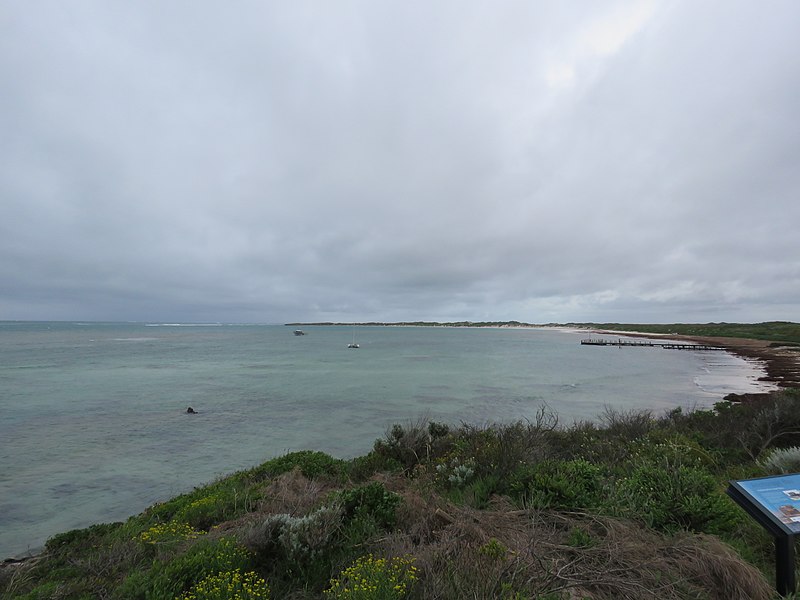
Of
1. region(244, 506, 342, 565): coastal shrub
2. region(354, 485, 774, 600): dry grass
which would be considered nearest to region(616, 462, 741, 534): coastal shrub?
region(354, 485, 774, 600): dry grass

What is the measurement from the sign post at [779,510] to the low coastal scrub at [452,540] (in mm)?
311

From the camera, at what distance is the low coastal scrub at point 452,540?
3.58m

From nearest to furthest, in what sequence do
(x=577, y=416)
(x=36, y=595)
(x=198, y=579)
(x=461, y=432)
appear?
(x=198, y=579), (x=36, y=595), (x=461, y=432), (x=577, y=416)

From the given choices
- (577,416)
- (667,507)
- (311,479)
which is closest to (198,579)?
(311,479)

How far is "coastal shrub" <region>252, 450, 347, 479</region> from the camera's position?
9.23 meters

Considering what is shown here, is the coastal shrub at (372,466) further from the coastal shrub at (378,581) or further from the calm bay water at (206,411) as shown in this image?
the coastal shrub at (378,581)

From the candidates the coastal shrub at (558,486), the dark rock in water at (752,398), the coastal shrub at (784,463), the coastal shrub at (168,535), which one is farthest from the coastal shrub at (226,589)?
the dark rock in water at (752,398)

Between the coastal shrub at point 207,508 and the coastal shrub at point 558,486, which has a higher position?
the coastal shrub at point 558,486

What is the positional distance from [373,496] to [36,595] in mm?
4040

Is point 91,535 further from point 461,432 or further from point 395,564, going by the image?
point 461,432

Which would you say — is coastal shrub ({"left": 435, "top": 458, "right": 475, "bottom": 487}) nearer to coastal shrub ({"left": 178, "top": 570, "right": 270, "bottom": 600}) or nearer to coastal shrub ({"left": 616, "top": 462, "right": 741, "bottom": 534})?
coastal shrub ({"left": 616, "top": 462, "right": 741, "bottom": 534})

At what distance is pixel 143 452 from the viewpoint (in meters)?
14.0

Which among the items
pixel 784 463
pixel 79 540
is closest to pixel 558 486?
pixel 784 463

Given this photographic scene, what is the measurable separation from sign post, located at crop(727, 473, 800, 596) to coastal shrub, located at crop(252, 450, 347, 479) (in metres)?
7.75
